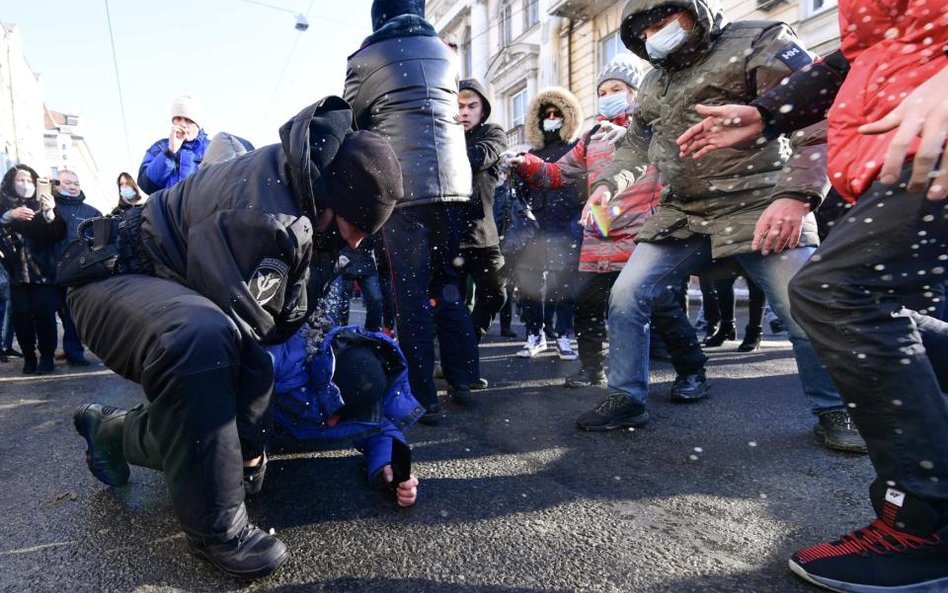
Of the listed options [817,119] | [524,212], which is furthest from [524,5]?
[817,119]

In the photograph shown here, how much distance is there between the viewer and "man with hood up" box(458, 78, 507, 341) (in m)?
3.44

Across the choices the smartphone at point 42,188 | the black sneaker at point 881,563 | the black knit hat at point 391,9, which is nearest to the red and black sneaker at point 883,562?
the black sneaker at point 881,563

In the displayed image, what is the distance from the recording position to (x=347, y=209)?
1791 millimetres

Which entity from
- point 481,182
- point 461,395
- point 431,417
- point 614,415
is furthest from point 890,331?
point 481,182

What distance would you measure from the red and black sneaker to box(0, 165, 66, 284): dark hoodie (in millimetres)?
5814

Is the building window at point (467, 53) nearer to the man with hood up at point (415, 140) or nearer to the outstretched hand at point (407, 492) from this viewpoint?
the man with hood up at point (415, 140)

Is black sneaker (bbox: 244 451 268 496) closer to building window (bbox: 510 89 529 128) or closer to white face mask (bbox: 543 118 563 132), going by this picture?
white face mask (bbox: 543 118 563 132)

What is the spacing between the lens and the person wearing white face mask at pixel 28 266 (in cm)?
496

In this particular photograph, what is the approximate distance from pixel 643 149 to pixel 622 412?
1.31 metres

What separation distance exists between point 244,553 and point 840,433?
7.12ft

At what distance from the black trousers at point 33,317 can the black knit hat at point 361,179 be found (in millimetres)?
4567

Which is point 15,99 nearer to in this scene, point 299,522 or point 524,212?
point 524,212

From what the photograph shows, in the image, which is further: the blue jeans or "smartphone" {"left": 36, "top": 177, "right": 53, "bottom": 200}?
"smartphone" {"left": 36, "top": 177, "right": 53, "bottom": 200}

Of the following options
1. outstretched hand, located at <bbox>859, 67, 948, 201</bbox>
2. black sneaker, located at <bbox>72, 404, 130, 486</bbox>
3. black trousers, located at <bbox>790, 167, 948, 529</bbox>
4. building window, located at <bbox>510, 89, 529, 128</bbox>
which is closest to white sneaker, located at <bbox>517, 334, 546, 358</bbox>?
black sneaker, located at <bbox>72, 404, 130, 486</bbox>
